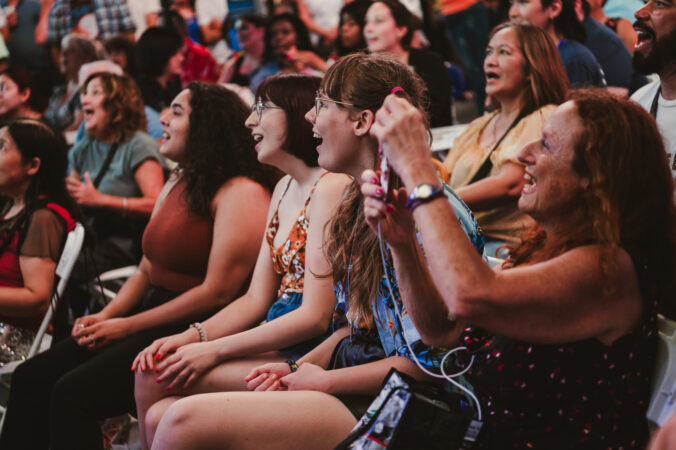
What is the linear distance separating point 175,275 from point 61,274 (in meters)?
0.53

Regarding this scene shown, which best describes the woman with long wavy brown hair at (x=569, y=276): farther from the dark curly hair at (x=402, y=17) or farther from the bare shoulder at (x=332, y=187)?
the dark curly hair at (x=402, y=17)

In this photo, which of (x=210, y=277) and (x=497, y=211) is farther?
(x=497, y=211)

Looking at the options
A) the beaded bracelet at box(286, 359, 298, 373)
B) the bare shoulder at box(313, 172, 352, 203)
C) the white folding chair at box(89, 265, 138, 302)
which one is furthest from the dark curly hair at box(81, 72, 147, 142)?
the beaded bracelet at box(286, 359, 298, 373)

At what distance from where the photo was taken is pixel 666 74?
8.35 ft

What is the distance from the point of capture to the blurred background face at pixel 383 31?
463cm

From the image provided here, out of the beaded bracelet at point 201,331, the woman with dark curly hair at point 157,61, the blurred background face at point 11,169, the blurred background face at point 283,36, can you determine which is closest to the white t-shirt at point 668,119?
the beaded bracelet at point 201,331

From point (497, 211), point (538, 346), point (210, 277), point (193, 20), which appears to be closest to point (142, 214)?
point (210, 277)

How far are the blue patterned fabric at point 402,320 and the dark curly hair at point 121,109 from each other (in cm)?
265

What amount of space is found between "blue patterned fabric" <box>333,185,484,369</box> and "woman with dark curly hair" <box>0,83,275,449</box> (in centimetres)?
96

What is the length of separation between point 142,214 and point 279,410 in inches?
92.4

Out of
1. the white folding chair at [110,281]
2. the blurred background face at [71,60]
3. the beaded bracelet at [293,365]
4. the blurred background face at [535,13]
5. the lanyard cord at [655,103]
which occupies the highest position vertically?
the lanyard cord at [655,103]

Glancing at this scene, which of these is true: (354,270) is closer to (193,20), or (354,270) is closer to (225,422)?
(225,422)

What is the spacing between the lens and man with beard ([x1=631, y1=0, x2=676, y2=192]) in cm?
250

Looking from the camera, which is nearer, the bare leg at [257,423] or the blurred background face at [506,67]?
the bare leg at [257,423]
